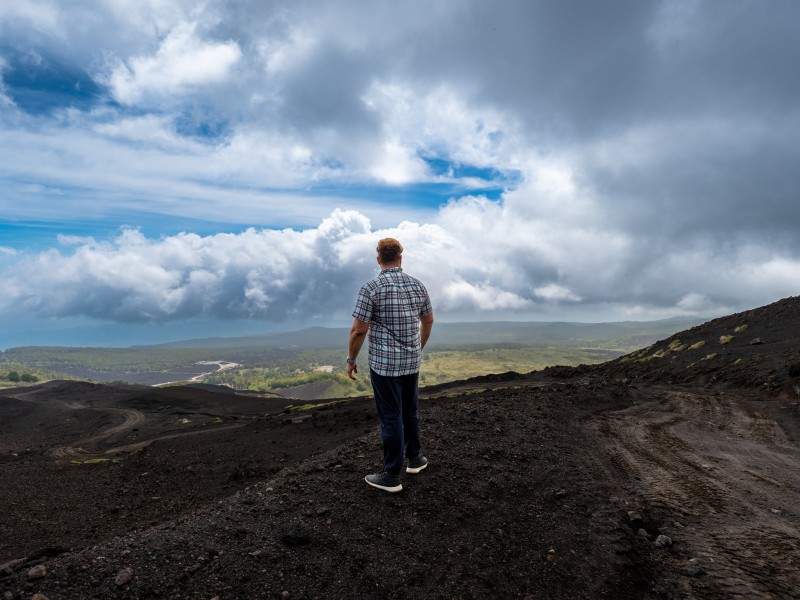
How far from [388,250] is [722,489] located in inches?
282

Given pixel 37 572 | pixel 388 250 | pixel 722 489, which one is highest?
pixel 388 250

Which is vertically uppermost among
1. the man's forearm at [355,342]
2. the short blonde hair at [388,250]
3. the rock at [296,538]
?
the short blonde hair at [388,250]

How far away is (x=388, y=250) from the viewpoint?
7160mm

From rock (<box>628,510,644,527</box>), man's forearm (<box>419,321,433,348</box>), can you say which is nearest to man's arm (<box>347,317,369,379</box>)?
man's forearm (<box>419,321,433,348</box>)

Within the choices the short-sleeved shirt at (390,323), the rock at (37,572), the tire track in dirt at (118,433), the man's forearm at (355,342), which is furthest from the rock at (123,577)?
the tire track in dirt at (118,433)

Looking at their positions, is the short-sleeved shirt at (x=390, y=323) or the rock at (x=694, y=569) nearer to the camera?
the rock at (x=694, y=569)

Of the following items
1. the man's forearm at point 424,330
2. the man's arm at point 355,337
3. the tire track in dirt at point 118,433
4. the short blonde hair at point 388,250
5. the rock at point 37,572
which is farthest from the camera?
the tire track in dirt at point 118,433

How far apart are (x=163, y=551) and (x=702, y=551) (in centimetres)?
656

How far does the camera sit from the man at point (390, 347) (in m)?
6.80

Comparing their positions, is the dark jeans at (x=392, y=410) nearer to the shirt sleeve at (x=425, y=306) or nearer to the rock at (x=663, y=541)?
the shirt sleeve at (x=425, y=306)

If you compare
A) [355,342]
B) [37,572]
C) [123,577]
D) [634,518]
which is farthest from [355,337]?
[634,518]

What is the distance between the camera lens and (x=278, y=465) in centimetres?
1442

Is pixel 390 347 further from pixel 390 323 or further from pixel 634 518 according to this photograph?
pixel 634 518

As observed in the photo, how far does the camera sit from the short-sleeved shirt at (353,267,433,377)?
267 inches
